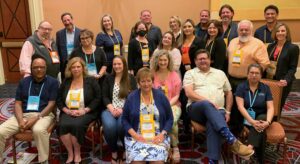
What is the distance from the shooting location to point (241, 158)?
307 cm

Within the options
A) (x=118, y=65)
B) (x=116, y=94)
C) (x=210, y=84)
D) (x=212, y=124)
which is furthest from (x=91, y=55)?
(x=212, y=124)

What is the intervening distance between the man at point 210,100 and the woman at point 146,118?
397 millimetres

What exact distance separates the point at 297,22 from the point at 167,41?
391 cm

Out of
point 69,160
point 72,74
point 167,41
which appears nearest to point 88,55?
point 72,74

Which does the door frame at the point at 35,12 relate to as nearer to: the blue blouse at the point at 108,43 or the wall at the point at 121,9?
the wall at the point at 121,9

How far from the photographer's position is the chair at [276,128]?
111 inches

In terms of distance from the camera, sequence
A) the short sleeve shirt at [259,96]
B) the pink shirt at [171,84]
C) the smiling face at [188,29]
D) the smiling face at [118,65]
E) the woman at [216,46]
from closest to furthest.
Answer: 1. the short sleeve shirt at [259,96]
2. the smiling face at [118,65]
3. the pink shirt at [171,84]
4. the woman at [216,46]
5. the smiling face at [188,29]

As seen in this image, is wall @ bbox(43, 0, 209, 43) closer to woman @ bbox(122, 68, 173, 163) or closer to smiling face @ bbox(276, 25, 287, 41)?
smiling face @ bbox(276, 25, 287, 41)

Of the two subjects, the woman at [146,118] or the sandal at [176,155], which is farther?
the sandal at [176,155]

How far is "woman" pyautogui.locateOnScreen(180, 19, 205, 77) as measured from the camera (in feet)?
12.3

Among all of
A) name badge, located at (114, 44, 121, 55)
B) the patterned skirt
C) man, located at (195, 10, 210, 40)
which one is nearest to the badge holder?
the patterned skirt

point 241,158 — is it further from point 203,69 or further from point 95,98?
point 95,98

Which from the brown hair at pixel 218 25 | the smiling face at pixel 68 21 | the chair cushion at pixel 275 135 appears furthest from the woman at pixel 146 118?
the smiling face at pixel 68 21

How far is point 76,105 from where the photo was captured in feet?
10.4
